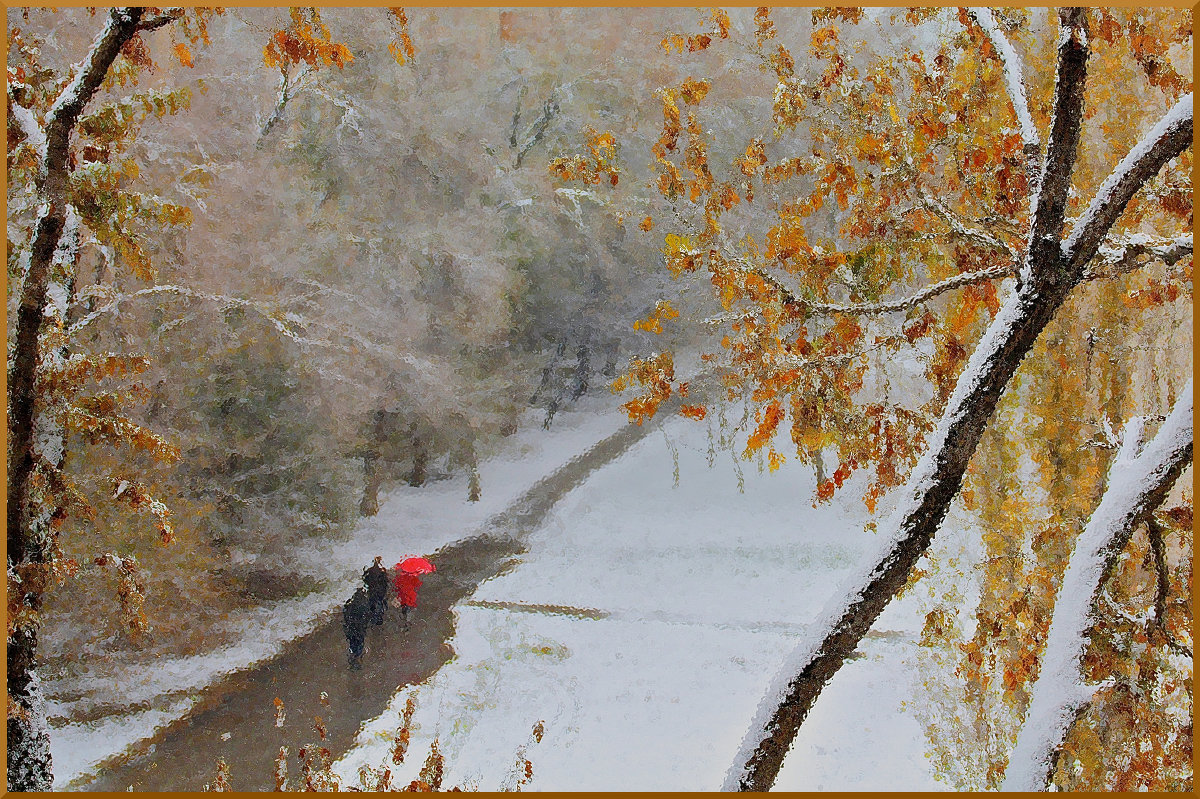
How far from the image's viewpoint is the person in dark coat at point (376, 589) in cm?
1058

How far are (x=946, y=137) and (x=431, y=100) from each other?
13611 millimetres

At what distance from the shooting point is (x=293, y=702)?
31.1 ft

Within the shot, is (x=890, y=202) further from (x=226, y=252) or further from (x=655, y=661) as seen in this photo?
(x=226, y=252)

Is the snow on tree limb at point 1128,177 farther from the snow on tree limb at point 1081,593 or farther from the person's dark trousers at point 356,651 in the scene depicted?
the person's dark trousers at point 356,651

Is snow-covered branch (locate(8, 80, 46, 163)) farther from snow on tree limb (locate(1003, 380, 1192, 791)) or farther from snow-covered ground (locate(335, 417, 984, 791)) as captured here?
snow on tree limb (locate(1003, 380, 1192, 791))

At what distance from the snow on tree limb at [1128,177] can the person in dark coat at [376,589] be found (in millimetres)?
9334

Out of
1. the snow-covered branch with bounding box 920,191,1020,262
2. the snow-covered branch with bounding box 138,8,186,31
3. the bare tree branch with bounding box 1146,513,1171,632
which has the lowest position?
the bare tree branch with bounding box 1146,513,1171,632

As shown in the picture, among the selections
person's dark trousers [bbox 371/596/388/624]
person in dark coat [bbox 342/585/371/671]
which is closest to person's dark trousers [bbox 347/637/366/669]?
person in dark coat [bbox 342/585/371/671]

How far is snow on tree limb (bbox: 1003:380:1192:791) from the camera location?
8.41ft

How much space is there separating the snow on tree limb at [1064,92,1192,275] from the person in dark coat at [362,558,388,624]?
9334mm

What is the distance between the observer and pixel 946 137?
3389 mm

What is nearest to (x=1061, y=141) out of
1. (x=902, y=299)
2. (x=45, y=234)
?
(x=902, y=299)

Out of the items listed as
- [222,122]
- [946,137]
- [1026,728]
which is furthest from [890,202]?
[222,122]

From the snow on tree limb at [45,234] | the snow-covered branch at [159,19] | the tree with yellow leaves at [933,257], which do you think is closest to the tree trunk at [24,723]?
the snow on tree limb at [45,234]
